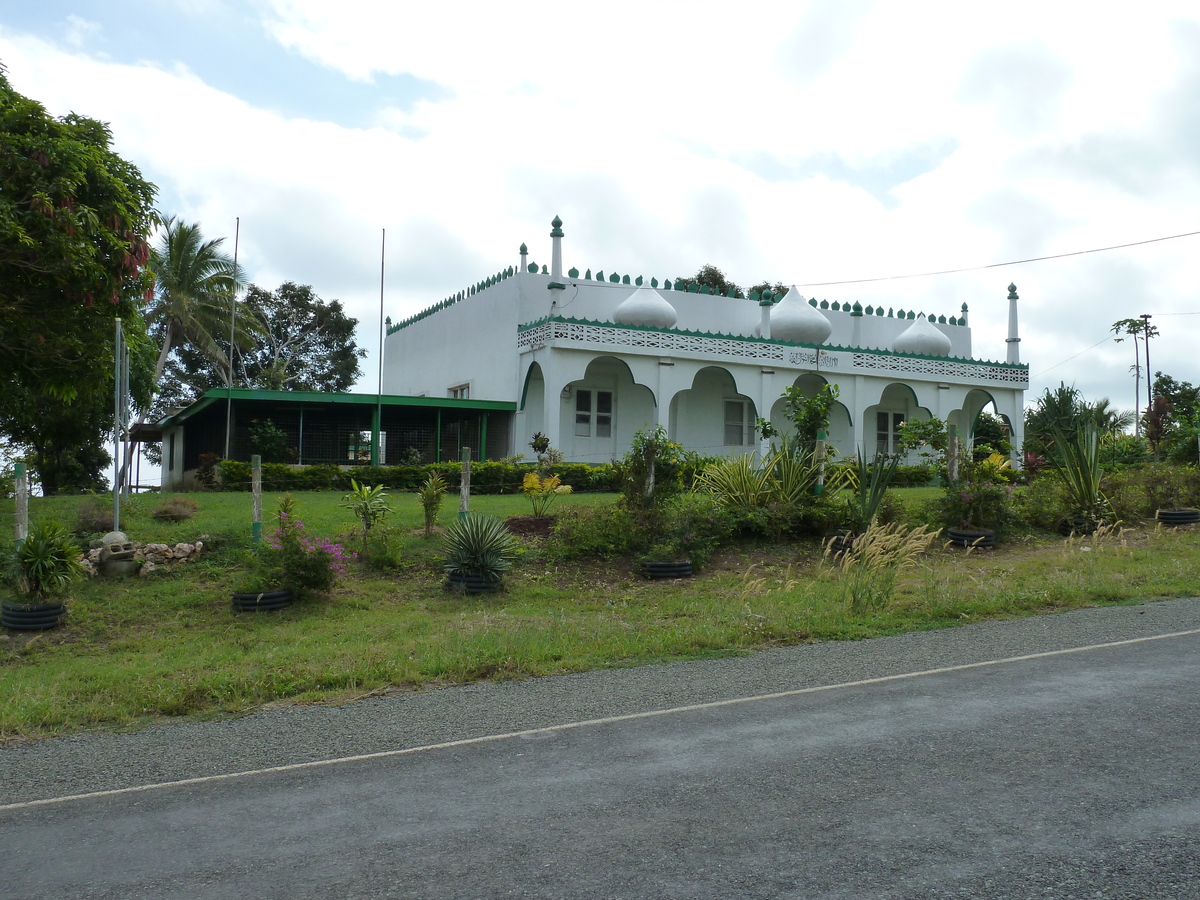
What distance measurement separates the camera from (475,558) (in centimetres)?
1175

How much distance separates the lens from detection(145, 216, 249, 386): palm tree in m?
34.3

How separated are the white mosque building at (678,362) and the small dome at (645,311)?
1.5 inches

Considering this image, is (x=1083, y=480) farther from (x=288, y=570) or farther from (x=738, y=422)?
(x=738, y=422)

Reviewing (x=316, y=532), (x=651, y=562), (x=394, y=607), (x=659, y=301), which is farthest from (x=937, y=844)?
(x=659, y=301)

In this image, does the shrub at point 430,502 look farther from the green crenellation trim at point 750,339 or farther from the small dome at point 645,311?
the small dome at point 645,311

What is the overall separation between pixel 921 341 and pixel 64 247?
2609cm

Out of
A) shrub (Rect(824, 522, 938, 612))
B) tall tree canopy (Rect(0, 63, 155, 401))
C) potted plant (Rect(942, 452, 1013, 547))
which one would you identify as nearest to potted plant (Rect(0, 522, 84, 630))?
tall tree canopy (Rect(0, 63, 155, 401))

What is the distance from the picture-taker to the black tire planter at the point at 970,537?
14938 mm

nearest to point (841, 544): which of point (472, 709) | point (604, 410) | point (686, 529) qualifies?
point (686, 529)

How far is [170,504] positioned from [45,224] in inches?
190

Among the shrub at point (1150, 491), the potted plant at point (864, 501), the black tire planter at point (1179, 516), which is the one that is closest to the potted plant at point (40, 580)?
the potted plant at point (864, 501)

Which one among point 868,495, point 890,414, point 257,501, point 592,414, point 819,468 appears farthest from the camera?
point 890,414

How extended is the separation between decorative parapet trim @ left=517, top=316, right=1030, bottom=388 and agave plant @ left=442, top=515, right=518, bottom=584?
1336 centimetres

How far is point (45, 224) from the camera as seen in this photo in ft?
38.3
